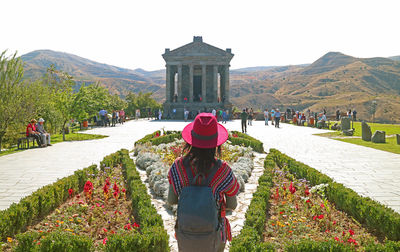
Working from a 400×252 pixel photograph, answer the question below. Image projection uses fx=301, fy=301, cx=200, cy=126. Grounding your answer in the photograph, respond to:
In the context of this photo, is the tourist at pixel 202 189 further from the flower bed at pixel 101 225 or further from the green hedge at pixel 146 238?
the flower bed at pixel 101 225

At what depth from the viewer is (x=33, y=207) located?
5.73 metres

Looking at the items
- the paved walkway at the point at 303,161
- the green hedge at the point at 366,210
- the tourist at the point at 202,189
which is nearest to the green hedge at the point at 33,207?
the paved walkway at the point at 303,161

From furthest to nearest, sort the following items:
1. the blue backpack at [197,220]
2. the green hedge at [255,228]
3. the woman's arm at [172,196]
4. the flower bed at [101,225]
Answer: the flower bed at [101,225] < the green hedge at [255,228] < the woman's arm at [172,196] < the blue backpack at [197,220]

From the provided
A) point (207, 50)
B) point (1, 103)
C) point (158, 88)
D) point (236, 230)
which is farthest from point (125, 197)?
point (158, 88)

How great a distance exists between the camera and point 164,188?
24.6 ft

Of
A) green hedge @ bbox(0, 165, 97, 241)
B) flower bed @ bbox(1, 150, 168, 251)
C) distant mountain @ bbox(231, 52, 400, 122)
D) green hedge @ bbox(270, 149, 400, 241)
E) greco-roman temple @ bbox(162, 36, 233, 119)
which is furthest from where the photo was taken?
distant mountain @ bbox(231, 52, 400, 122)

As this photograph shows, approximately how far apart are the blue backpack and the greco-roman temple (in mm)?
39652

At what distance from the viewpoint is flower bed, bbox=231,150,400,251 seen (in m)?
4.22

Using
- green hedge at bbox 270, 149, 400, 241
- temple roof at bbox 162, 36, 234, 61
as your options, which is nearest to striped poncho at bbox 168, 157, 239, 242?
green hedge at bbox 270, 149, 400, 241

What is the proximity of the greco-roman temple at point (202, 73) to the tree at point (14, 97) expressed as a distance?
87.3ft

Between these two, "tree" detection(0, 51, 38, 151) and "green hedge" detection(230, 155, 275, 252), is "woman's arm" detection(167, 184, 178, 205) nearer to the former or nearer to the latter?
"green hedge" detection(230, 155, 275, 252)

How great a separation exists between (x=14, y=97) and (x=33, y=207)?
43.3 feet

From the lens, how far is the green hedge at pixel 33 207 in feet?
16.8

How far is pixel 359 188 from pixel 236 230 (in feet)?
14.9
